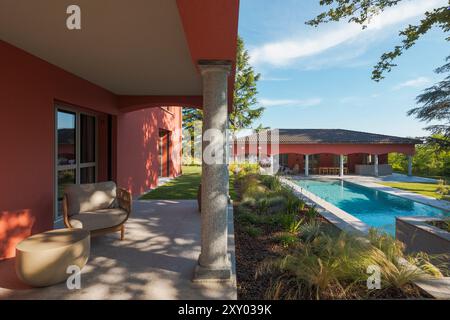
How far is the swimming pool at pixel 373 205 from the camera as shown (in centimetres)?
900

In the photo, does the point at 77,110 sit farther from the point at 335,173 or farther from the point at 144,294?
the point at 335,173

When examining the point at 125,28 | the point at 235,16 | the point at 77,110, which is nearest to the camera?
the point at 235,16

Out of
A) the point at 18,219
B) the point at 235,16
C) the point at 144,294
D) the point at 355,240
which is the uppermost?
the point at 235,16

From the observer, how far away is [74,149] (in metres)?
6.34

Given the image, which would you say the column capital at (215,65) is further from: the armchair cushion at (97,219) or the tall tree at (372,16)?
the tall tree at (372,16)

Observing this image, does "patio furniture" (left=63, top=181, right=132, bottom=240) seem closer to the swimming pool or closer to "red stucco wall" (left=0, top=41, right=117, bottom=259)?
"red stucco wall" (left=0, top=41, right=117, bottom=259)

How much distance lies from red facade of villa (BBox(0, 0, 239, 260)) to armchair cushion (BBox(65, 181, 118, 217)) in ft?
1.79

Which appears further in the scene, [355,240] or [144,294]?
[355,240]

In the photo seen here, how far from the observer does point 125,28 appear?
3139 mm

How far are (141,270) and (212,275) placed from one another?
106 centimetres

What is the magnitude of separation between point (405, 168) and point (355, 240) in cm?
2691

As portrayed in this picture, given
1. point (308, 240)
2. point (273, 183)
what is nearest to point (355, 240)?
point (308, 240)

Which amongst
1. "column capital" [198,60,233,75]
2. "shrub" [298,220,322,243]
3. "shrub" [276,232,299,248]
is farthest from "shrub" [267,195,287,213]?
"column capital" [198,60,233,75]

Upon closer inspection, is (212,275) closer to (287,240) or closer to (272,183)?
(287,240)
